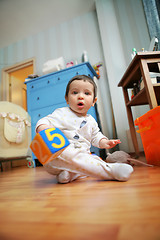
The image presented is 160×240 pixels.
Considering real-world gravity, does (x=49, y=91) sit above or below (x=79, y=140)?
above

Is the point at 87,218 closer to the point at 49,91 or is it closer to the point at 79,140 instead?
the point at 79,140

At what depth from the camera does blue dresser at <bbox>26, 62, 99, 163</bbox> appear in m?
1.74

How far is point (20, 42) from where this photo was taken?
3.05m

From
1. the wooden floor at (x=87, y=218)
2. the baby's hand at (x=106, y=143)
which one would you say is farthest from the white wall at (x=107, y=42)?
the wooden floor at (x=87, y=218)

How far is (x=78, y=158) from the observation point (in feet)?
2.04

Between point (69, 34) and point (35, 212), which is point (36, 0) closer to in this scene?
point (69, 34)

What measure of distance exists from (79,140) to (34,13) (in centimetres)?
Result: 267

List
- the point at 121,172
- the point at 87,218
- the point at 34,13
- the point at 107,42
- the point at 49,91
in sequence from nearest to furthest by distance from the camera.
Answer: the point at 87,218
the point at 121,172
the point at 49,91
the point at 107,42
the point at 34,13

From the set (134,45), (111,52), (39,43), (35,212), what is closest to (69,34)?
(39,43)

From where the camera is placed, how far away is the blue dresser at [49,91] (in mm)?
1741

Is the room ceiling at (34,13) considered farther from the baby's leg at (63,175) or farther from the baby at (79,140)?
the baby's leg at (63,175)

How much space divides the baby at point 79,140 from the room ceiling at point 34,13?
227 centimetres

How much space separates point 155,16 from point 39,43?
6.76 ft

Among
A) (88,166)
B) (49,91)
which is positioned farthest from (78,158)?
(49,91)
